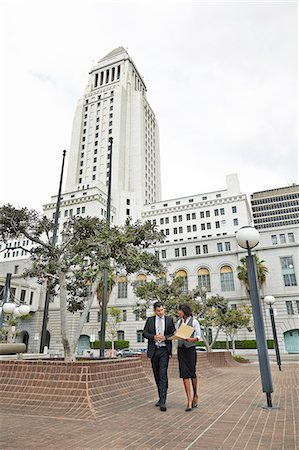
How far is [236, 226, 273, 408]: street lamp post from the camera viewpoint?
5641 millimetres

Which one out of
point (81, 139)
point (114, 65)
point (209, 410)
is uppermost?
point (114, 65)

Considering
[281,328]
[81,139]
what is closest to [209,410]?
[281,328]

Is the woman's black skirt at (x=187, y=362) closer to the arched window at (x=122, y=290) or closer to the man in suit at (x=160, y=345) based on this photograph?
the man in suit at (x=160, y=345)

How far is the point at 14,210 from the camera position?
9266 mm

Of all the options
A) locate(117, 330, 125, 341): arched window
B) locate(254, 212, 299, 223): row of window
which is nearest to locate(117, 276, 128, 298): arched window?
locate(117, 330, 125, 341): arched window

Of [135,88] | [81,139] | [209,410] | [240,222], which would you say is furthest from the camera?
[135,88]

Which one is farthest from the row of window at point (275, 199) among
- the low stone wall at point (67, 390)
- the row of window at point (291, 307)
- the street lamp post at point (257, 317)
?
the low stone wall at point (67, 390)

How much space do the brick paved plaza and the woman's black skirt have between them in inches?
23.2

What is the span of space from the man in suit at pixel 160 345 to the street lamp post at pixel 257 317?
1628mm

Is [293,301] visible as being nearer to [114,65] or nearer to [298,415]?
[298,415]

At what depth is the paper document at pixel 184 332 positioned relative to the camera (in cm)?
544

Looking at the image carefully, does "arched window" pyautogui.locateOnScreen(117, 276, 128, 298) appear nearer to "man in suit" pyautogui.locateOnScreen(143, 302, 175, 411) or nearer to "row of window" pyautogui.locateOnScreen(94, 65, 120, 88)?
"man in suit" pyautogui.locateOnScreen(143, 302, 175, 411)

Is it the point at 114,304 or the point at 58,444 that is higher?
the point at 114,304

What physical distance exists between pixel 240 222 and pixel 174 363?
50052 mm
